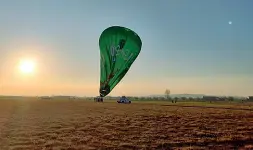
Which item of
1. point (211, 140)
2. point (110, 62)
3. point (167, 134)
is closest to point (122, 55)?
point (110, 62)

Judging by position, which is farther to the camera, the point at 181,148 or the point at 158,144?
the point at 158,144

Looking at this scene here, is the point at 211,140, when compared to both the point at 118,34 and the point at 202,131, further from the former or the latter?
the point at 118,34

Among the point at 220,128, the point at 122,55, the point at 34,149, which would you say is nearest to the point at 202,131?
the point at 220,128

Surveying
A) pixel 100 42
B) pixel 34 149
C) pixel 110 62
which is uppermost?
pixel 100 42

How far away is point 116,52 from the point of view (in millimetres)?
22703

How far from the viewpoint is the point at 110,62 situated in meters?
22.5

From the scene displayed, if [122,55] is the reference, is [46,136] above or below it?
below

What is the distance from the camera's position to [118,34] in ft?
72.8

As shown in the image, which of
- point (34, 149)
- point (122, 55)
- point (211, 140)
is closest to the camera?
point (34, 149)

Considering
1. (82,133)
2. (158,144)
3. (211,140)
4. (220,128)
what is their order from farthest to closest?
(220,128), (82,133), (211,140), (158,144)

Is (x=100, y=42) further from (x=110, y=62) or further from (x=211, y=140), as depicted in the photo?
(x=211, y=140)

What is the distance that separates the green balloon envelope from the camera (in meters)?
22.1

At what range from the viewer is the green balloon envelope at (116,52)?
22123 mm

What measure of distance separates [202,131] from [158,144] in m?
6.80
